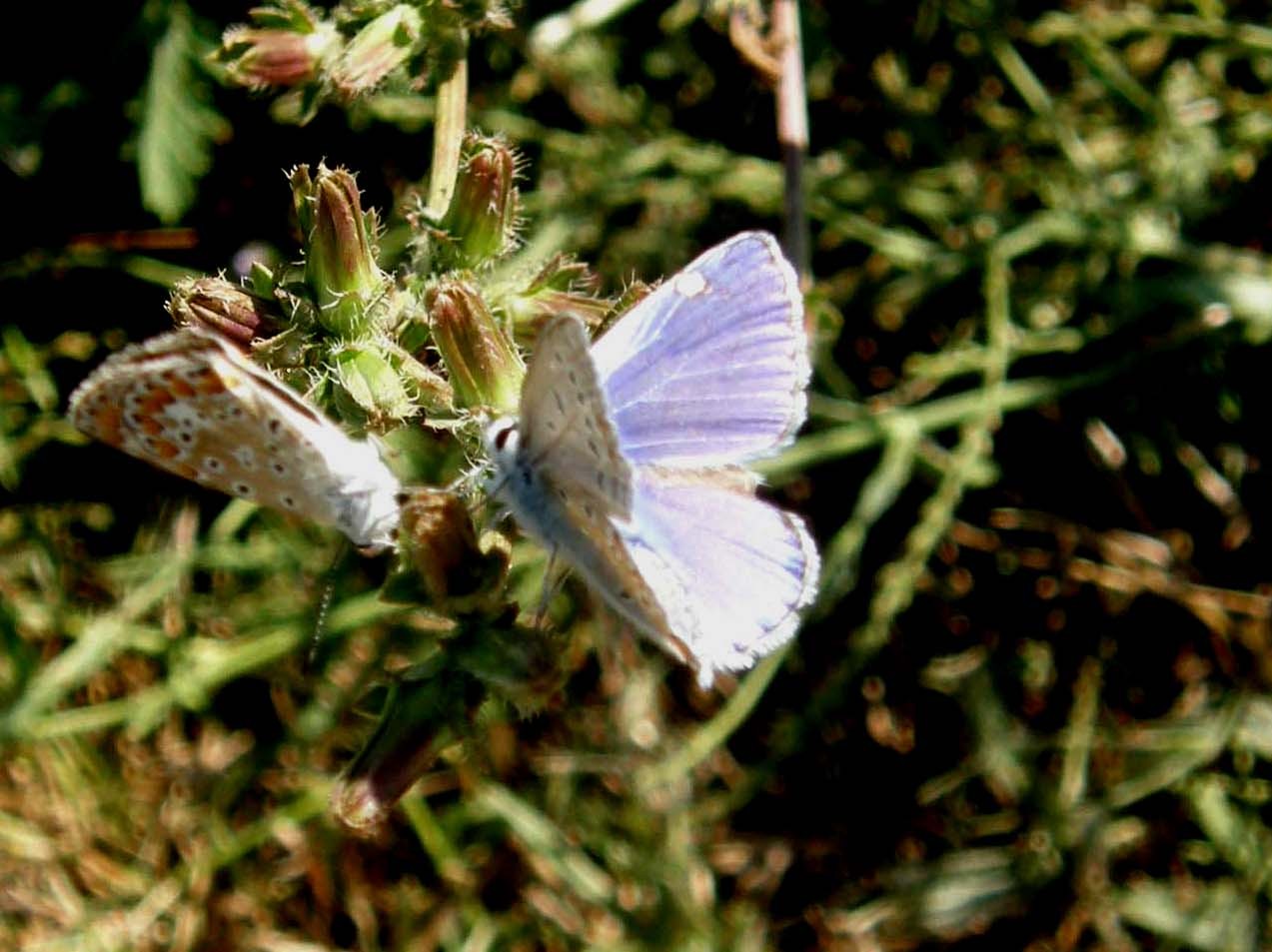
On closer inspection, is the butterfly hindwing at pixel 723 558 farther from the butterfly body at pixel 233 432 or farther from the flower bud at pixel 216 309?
the flower bud at pixel 216 309

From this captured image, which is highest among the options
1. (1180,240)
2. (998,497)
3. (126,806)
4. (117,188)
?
(117,188)

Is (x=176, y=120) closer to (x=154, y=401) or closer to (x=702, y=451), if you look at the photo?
(x=154, y=401)

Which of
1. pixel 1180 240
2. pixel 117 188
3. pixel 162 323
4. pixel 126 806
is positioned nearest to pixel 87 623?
pixel 126 806

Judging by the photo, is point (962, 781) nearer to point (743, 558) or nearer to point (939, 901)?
point (939, 901)

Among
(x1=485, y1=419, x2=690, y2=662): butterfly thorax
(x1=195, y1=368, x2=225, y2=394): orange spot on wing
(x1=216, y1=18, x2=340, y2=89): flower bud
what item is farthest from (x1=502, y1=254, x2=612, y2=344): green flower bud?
(x1=195, y1=368, x2=225, y2=394): orange spot on wing

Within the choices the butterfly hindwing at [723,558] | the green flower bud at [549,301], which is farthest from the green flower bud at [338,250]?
the butterfly hindwing at [723,558]

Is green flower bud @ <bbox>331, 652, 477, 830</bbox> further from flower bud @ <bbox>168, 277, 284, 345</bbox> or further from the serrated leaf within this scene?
the serrated leaf
